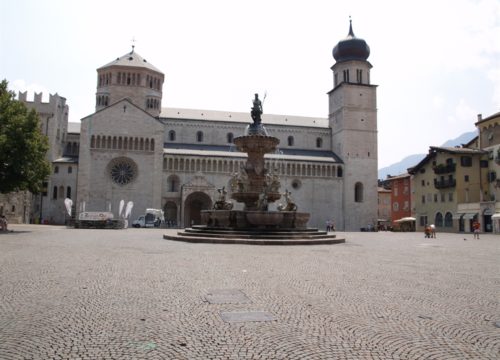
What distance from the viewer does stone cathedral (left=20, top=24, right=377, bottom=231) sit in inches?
2440

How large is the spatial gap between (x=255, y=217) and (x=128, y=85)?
5426 centimetres

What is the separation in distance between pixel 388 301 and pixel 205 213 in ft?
63.4

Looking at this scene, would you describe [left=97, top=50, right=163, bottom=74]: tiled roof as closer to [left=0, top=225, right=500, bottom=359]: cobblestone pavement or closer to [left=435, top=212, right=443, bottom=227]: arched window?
[left=435, top=212, right=443, bottom=227]: arched window

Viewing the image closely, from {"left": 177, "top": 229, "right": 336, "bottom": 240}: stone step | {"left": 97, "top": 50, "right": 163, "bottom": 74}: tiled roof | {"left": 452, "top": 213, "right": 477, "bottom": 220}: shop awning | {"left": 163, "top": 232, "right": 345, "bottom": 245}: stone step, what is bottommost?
{"left": 163, "top": 232, "right": 345, "bottom": 245}: stone step

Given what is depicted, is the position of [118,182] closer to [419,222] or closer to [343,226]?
[343,226]

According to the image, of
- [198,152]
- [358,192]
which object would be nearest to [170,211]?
[198,152]

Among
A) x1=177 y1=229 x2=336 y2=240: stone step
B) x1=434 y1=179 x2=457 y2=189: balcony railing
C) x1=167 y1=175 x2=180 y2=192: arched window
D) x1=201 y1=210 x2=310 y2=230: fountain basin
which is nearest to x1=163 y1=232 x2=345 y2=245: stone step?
x1=177 y1=229 x2=336 y2=240: stone step

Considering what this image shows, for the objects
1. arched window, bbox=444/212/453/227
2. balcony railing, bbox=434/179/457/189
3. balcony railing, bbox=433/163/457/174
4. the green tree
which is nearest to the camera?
the green tree

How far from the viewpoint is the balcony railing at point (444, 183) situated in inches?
2249

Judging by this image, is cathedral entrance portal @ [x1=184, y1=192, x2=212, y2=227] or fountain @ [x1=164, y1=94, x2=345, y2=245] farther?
cathedral entrance portal @ [x1=184, y1=192, x2=212, y2=227]

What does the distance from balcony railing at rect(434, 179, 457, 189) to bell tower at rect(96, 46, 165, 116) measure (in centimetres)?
4490

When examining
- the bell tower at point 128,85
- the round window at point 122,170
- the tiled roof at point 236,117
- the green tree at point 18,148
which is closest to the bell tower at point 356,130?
the tiled roof at point 236,117

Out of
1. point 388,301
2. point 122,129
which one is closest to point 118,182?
point 122,129

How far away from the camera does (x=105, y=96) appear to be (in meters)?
71.9
